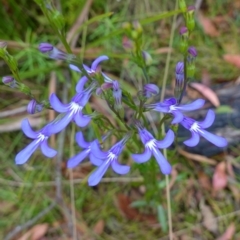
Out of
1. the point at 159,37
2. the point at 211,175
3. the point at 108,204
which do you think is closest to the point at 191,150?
the point at 211,175

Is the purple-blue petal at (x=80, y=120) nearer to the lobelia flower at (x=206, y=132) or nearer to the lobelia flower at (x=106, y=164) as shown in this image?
the lobelia flower at (x=106, y=164)

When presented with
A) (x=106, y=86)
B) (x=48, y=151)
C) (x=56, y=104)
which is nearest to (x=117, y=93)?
(x=106, y=86)

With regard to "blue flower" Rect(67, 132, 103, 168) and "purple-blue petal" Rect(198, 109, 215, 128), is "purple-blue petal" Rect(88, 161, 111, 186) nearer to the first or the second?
"blue flower" Rect(67, 132, 103, 168)

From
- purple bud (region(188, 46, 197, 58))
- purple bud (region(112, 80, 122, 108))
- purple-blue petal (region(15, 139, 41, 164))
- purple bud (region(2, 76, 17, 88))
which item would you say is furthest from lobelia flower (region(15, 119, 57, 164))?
purple bud (region(188, 46, 197, 58))

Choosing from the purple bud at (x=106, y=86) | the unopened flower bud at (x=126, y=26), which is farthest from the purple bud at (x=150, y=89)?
the unopened flower bud at (x=126, y=26)

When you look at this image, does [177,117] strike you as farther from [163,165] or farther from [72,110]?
[72,110]
